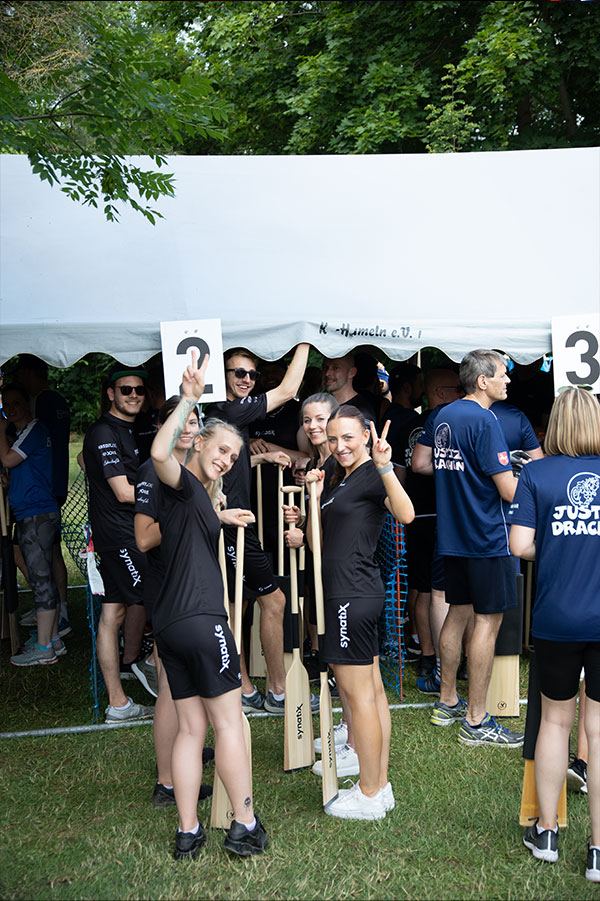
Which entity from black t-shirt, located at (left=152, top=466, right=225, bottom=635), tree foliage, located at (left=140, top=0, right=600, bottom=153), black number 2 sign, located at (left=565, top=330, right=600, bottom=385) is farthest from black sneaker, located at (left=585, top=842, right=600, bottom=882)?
tree foliage, located at (left=140, top=0, right=600, bottom=153)

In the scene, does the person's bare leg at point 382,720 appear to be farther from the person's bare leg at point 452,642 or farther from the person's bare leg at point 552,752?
the person's bare leg at point 452,642

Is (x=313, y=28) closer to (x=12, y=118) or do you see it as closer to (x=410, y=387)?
(x=410, y=387)

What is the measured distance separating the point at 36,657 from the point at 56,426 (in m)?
1.73

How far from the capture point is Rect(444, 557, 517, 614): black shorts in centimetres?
492

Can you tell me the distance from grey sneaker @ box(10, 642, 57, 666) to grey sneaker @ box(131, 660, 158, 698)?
97 cm

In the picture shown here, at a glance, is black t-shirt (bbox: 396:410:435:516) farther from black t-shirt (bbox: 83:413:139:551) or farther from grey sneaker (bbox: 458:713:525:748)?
black t-shirt (bbox: 83:413:139:551)

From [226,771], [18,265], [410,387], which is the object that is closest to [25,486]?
[18,265]

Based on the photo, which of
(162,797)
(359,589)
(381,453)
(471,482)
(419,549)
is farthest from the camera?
(419,549)

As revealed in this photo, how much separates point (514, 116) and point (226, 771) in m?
11.1

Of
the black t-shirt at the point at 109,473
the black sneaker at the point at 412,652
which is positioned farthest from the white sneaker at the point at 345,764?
the black sneaker at the point at 412,652

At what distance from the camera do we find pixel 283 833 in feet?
12.6

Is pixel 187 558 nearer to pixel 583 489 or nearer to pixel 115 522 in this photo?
pixel 583 489

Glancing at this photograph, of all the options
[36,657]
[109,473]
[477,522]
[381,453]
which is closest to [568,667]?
[381,453]

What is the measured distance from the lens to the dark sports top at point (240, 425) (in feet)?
16.8
